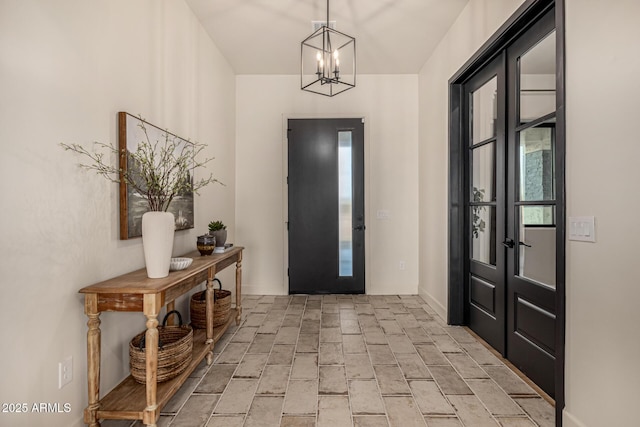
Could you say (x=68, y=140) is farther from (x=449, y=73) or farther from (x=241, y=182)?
(x=449, y=73)

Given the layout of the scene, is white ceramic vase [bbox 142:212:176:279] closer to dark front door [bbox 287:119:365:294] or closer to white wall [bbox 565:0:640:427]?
white wall [bbox 565:0:640:427]

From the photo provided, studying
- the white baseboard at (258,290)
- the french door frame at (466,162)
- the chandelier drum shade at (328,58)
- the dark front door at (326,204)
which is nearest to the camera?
the french door frame at (466,162)

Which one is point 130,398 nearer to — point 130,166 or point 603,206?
point 130,166

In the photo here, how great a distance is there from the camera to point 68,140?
5.40ft

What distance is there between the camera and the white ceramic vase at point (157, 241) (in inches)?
71.9

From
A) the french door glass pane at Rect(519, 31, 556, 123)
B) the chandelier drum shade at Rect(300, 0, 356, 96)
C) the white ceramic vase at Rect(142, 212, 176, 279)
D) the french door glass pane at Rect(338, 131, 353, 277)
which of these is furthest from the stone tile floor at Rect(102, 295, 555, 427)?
the chandelier drum shade at Rect(300, 0, 356, 96)

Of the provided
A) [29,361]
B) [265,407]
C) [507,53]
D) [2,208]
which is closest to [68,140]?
[2,208]

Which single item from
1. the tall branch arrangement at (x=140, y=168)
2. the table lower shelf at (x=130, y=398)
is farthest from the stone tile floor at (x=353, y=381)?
the tall branch arrangement at (x=140, y=168)

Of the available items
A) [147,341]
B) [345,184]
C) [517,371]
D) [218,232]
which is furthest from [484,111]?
[147,341]

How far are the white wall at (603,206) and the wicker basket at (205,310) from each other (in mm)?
2558

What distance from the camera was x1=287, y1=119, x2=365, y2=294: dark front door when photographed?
14.8 ft

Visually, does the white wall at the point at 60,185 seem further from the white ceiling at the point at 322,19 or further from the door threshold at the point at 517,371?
the door threshold at the point at 517,371

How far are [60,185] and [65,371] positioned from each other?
92 cm

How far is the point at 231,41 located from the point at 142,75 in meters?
1.73
